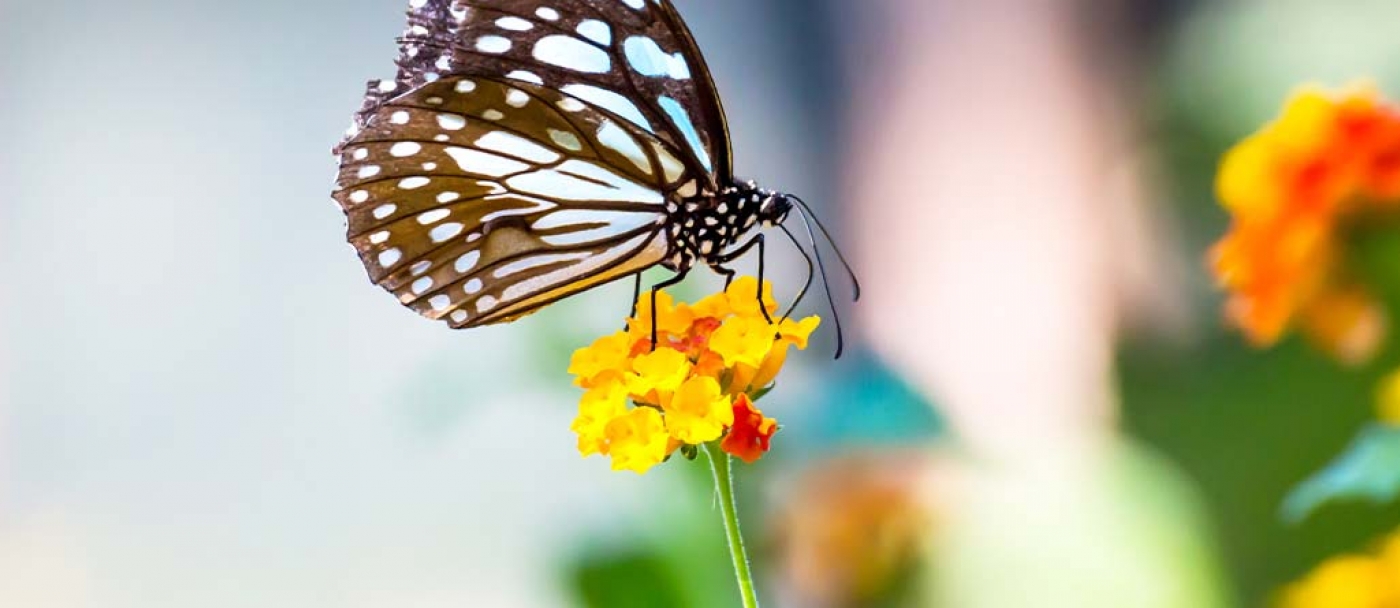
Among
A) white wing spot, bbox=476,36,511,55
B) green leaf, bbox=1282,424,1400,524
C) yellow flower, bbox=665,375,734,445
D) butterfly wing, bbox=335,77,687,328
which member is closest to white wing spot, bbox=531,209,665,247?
butterfly wing, bbox=335,77,687,328

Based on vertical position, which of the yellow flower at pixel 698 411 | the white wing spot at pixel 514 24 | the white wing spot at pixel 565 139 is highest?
the white wing spot at pixel 514 24

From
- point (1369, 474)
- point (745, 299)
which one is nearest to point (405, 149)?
point (745, 299)

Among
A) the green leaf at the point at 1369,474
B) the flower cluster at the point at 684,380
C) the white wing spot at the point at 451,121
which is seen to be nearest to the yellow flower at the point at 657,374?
the flower cluster at the point at 684,380

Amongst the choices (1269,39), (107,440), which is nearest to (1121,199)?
(1269,39)

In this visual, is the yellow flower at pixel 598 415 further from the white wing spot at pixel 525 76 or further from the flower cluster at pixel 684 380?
the white wing spot at pixel 525 76

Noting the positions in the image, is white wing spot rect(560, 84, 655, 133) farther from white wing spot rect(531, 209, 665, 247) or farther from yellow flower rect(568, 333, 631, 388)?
yellow flower rect(568, 333, 631, 388)

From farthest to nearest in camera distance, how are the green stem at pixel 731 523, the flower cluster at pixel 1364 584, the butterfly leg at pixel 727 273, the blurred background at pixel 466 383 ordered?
the blurred background at pixel 466 383
the flower cluster at pixel 1364 584
the butterfly leg at pixel 727 273
the green stem at pixel 731 523

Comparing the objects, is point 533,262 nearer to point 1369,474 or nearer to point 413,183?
point 413,183

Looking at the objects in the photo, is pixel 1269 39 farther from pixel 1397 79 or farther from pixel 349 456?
pixel 349 456
